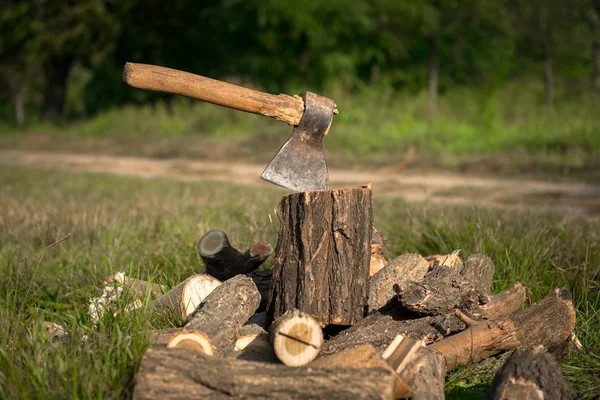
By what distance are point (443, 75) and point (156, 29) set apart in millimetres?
10149

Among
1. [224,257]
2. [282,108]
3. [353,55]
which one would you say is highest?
[353,55]

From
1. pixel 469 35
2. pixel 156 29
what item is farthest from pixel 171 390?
pixel 156 29

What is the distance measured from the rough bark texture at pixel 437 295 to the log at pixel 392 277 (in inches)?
11.8

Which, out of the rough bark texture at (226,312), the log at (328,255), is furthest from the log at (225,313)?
the log at (328,255)

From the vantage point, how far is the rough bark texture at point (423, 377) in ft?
8.50

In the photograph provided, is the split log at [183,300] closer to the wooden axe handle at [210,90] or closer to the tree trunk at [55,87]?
the wooden axe handle at [210,90]

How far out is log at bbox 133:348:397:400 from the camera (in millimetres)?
2354

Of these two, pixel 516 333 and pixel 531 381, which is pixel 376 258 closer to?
pixel 516 333

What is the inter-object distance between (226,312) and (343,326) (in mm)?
571

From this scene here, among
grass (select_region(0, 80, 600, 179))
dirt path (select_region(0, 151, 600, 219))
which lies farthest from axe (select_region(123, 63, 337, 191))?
grass (select_region(0, 80, 600, 179))

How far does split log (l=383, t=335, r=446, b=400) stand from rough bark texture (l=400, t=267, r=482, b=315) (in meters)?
0.28

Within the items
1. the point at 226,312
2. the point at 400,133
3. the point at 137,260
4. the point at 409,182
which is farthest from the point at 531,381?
the point at 400,133

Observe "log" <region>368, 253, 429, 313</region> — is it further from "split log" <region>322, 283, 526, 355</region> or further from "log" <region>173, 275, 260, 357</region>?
"log" <region>173, 275, 260, 357</region>

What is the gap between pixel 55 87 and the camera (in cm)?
2348
